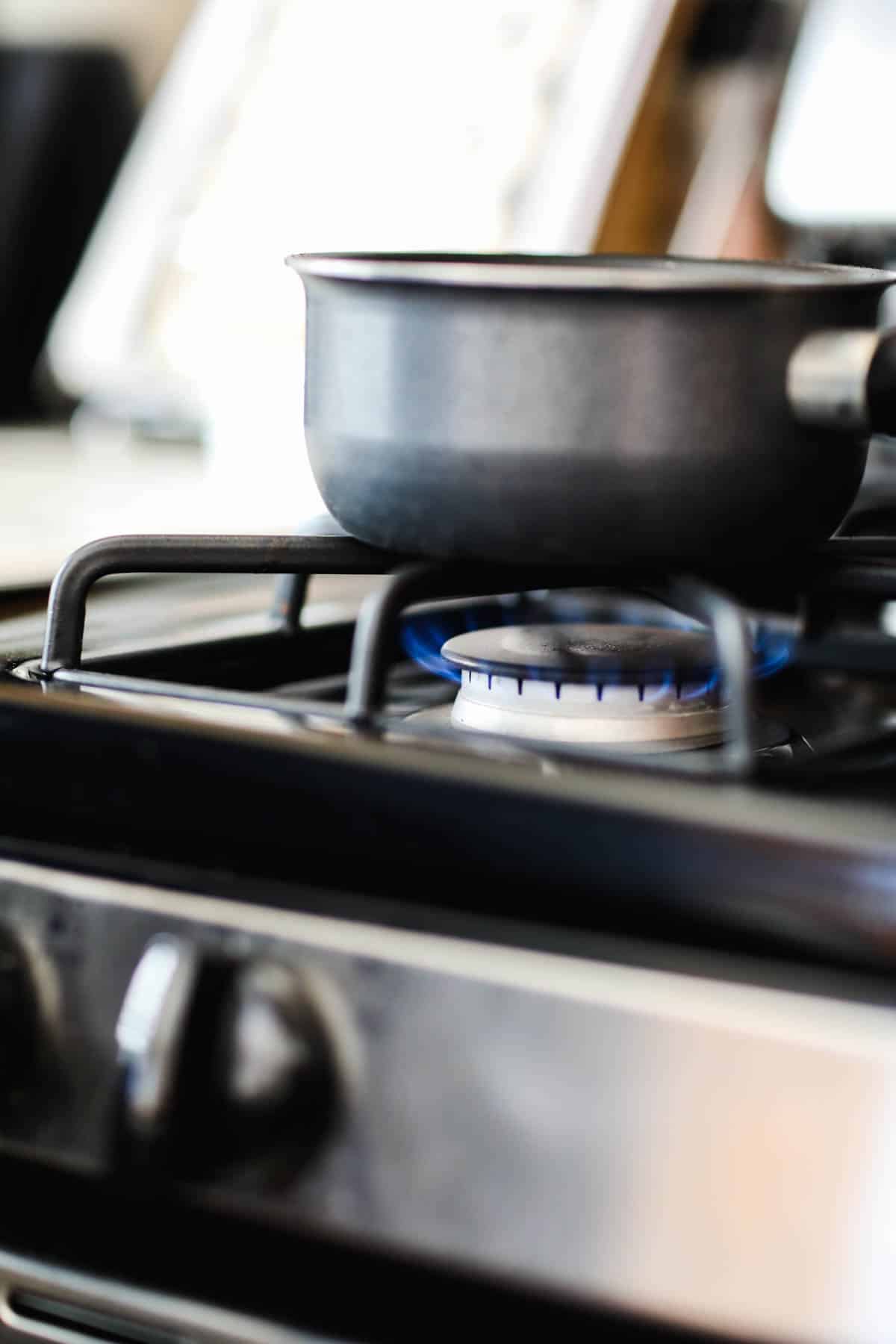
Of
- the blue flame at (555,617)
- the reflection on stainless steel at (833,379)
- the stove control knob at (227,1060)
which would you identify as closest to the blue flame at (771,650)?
the blue flame at (555,617)

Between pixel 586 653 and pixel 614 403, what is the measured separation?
13 centimetres

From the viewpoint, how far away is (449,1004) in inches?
17.7

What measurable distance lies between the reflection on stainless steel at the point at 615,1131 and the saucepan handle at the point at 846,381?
19 centimetres

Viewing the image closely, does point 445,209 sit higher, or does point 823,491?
point 445,209

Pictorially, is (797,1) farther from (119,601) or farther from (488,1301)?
(488,1301)

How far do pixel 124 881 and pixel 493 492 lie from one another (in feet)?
0.57

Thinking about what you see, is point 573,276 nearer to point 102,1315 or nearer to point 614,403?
point 614,403

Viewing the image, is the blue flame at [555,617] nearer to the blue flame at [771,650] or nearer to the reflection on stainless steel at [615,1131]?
the blue flame at [771,650]

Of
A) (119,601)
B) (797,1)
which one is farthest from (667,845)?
(797,1)

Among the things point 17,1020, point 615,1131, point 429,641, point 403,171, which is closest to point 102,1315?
point 17,1020

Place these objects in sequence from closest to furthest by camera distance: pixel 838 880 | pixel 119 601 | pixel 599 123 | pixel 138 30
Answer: pixel 838 880 → pixel 119 601 → pixel 599 123 → pixel 138 30

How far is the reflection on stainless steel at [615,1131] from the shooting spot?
0.41 m

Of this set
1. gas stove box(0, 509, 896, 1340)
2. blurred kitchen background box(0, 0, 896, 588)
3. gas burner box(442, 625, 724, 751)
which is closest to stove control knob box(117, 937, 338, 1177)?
gas stove box(0, 509, 896, 1340)

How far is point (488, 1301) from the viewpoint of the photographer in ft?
1.52
